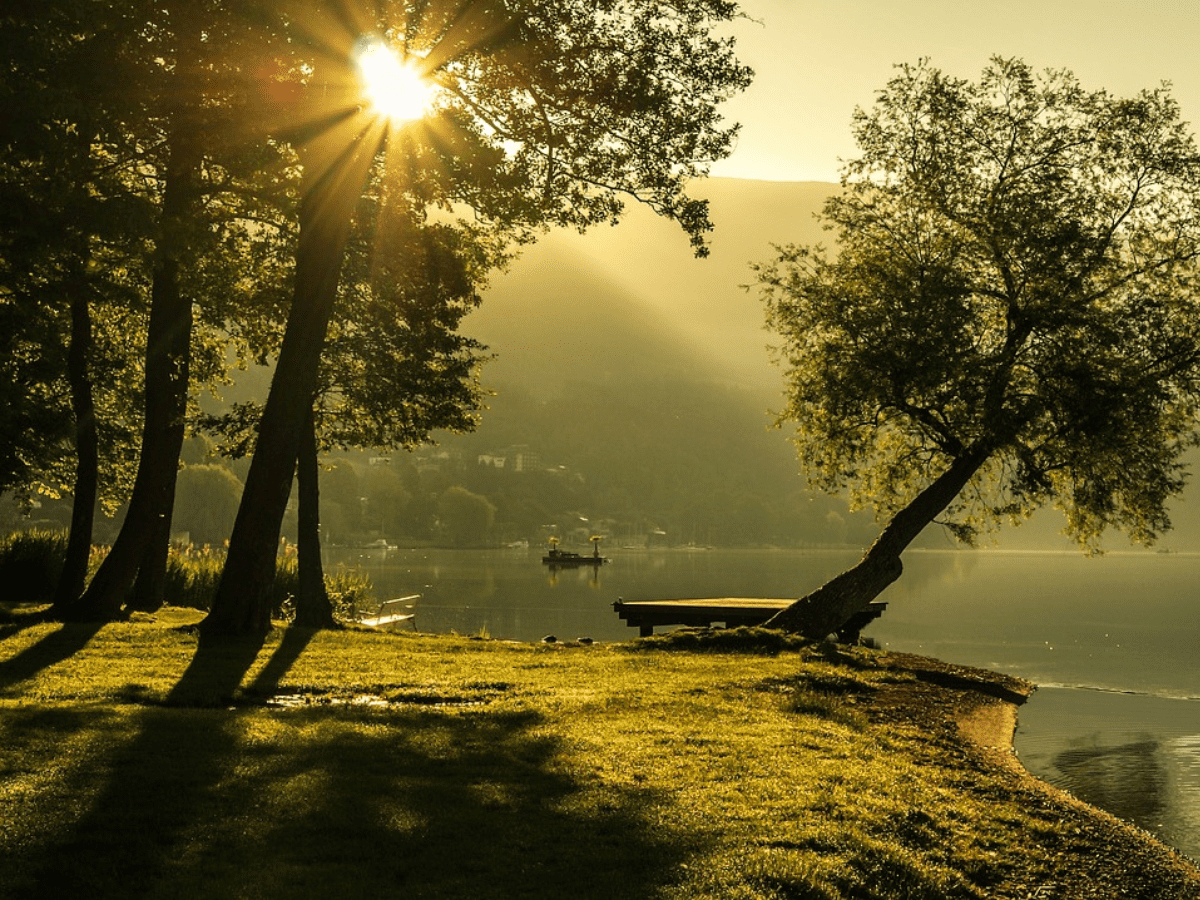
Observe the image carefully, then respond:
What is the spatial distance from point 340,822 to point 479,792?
60.0 inches

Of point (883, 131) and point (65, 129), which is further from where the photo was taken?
point (883, 131)

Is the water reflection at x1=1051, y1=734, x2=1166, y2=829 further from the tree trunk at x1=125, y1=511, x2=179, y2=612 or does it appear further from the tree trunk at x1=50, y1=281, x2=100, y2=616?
the tree trunk at x1=125, y1=511, x2=179, y2=612

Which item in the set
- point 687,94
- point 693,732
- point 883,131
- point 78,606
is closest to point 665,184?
point 687,94

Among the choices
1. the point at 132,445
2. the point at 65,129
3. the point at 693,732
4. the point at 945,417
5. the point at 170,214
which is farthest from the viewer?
the point at 132,445

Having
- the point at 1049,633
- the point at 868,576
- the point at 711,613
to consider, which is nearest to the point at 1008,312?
the point at 868,576

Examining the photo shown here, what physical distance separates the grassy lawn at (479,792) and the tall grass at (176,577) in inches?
397

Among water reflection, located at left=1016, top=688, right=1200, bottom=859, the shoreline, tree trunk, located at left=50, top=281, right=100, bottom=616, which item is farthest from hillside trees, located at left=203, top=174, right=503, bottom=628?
water reflection, located at left=1016, top=688, right=1200, bottom=859

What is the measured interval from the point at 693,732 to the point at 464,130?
1386 centimetres

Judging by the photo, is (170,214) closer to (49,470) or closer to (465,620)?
(49,470)

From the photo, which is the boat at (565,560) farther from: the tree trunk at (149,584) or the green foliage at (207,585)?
the tree trunk at (149,584)

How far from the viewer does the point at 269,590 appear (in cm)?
2147

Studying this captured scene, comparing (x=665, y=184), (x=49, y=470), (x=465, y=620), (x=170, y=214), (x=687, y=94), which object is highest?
(x=687, y=94)

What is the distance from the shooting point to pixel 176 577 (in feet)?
112

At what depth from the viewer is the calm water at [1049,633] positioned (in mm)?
19750
